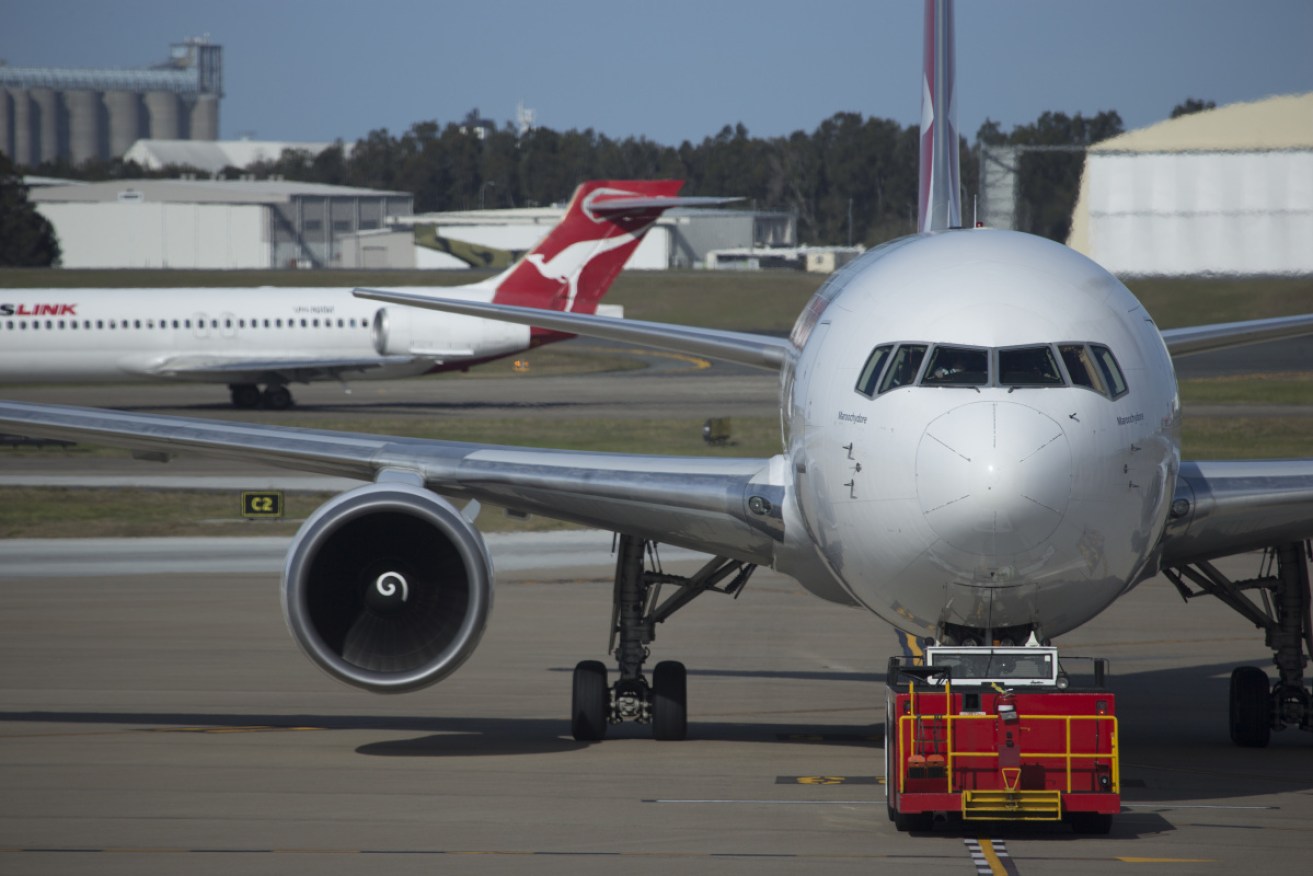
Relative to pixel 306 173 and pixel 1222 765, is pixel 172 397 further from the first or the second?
pixel 306 173

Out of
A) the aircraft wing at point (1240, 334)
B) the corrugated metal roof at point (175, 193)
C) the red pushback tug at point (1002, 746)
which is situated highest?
the corrugated metal roof at point (175, 193)

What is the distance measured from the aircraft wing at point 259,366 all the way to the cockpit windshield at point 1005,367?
40.4m

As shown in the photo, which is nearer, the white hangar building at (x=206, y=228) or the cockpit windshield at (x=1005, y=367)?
the cockpit windshield at (x=1005, y=367)

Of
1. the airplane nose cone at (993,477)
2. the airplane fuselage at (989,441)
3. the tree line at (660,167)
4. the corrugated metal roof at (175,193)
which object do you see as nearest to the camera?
the airplane nose cone at (993,477)

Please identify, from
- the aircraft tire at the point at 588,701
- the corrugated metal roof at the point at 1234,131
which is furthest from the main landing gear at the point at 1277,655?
the corrugated metal roof at the point at 1234,131

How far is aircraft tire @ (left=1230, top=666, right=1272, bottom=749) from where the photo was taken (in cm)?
1257

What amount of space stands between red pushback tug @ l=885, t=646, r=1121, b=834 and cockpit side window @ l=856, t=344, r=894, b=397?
1447 mm

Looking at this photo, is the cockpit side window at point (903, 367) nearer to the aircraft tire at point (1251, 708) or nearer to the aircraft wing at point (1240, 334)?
the aircraft wing at point (1240, 334)

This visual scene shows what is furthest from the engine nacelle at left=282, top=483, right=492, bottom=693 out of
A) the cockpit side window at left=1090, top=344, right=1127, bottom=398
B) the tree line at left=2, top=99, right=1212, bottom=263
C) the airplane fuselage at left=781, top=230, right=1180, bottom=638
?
the tree line at left=2, top=99, right=1212, bottom=263

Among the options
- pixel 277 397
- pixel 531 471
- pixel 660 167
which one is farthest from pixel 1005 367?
pixel 660 167

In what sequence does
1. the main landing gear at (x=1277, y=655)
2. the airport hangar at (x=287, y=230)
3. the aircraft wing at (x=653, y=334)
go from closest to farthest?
the main landing gear at (x=1277, y=655) < the aircraft wing at (x=653, y=334) < the airport hangar at (x=287, y=230)

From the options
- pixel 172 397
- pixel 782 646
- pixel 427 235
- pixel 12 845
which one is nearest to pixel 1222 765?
pixel 782 646

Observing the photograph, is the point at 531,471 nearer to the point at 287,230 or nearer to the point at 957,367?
the point at 957,367

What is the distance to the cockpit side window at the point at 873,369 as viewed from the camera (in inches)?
369
